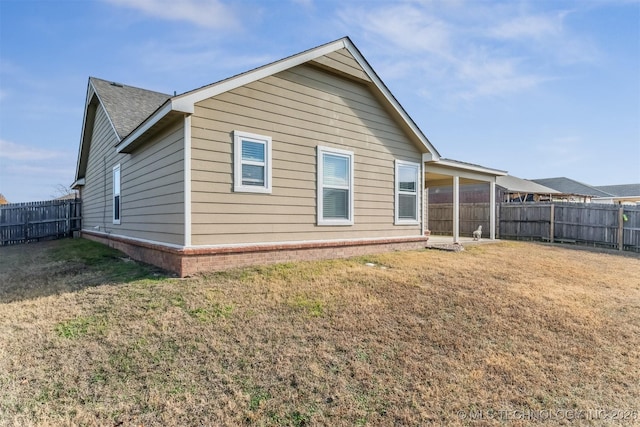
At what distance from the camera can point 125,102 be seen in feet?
36.9

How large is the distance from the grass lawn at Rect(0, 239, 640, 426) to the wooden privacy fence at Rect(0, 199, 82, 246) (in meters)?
11.6

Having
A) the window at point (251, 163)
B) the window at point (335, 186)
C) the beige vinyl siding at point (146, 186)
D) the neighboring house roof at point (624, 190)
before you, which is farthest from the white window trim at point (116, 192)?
the neighboring house roof at point (624, 190)

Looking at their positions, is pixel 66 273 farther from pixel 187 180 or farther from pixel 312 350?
pixel 312 350

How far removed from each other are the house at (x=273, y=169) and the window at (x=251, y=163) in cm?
2

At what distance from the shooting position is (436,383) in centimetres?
328

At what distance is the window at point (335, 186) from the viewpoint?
773cm

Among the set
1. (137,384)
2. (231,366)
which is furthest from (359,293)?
(137,384)

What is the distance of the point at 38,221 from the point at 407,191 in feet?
54.9

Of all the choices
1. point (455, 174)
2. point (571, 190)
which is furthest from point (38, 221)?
point (571, 190)

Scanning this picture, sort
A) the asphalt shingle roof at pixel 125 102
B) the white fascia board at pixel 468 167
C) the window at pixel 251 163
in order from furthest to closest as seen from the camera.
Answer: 1. the white fascia board at pixel 468 167
2. the asphalt shingle roof at pixel 125 102
3. the window at pixel 251 163

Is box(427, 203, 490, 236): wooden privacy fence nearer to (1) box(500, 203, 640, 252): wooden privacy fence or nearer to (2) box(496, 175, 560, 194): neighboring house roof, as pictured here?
(1) box(500, 203, 640, 252): wooden privacy fence

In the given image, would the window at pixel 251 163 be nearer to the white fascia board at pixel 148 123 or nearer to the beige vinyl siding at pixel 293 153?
the beige vinyl siding at pixel 293 153

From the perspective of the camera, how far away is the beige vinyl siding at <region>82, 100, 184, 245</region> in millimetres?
6234

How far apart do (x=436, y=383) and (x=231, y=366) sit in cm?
205
